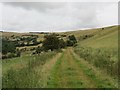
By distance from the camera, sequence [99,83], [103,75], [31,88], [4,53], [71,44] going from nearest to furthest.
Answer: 1. [31,88]
2. [99,83]
3. [103,75]
4. [4,53]
5. [71,44]

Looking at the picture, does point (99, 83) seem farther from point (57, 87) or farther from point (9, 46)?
point (9, 46)

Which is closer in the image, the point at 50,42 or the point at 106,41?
the point at 106,41

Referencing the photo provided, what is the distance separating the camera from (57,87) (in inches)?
578

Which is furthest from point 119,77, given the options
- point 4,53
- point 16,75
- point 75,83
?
point 4,53

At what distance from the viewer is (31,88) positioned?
513 inches

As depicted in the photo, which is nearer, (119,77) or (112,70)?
(119,77)

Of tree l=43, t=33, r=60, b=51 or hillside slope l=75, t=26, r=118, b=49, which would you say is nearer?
hillside slope l=75, t=26, r=118, b=49

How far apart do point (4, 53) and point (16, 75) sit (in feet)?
198

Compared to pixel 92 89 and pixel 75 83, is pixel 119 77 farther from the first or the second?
pixel 92 89

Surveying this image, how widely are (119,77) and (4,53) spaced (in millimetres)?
58978

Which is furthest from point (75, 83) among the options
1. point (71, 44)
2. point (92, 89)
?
point (71, 44)

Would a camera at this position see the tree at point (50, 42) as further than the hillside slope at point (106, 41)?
Yes

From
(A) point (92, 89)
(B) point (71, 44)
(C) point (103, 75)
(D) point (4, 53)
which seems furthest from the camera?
(B) point (71, 44)

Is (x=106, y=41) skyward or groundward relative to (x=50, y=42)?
skyward
